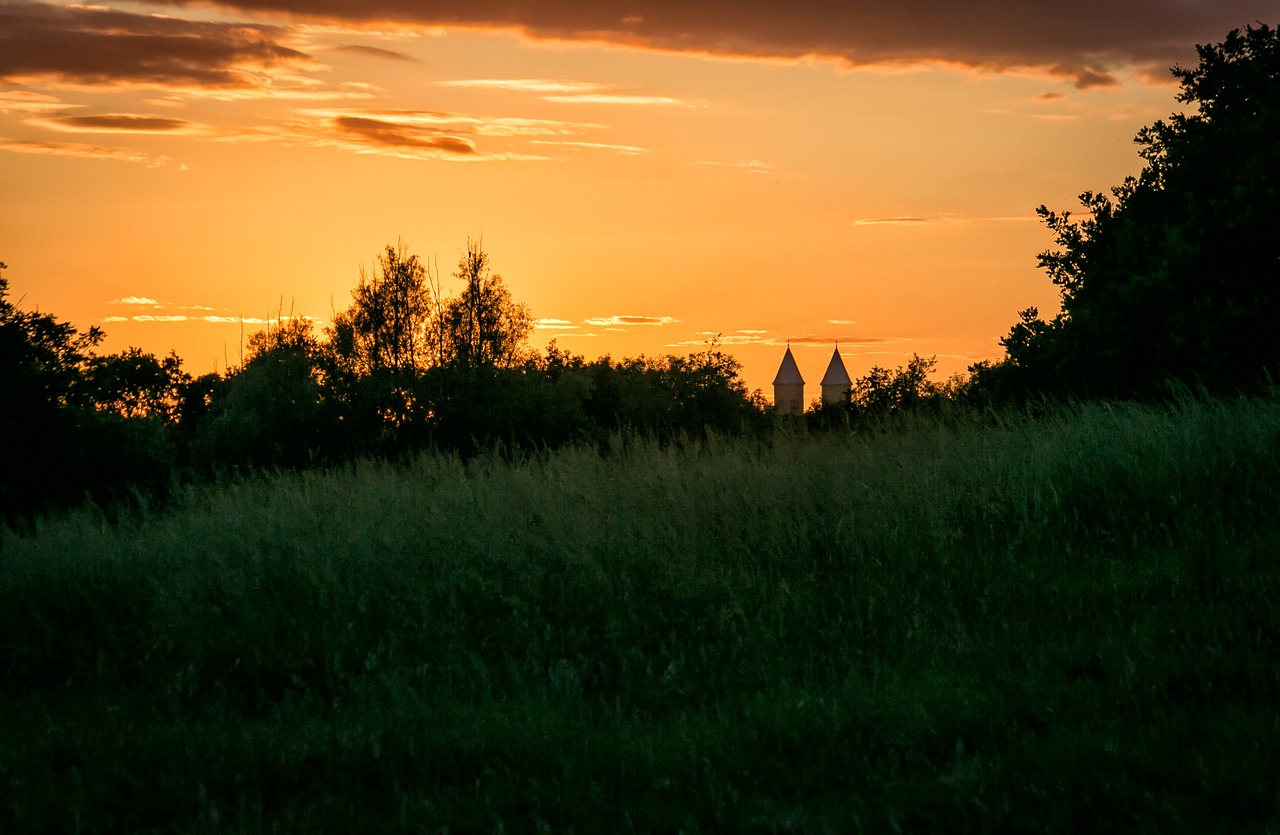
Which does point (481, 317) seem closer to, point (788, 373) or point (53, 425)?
point (53, 425)

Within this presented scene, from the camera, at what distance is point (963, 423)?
15.2 metres

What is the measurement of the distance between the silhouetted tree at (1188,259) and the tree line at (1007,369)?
0.12ft

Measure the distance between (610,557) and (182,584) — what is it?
4.84 meters

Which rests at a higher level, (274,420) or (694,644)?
(274,420)

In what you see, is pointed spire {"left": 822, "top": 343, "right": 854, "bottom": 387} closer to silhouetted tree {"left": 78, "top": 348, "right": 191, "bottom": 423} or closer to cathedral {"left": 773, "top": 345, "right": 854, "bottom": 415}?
cathedral {"left": 773, "top": 345, "right": 854, "bottom": 415}

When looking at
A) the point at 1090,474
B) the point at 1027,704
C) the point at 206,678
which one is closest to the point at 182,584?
the point at 206,678

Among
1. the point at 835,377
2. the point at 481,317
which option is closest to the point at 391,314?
the point at 481,317

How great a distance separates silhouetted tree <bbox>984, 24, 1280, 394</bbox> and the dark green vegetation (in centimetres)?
14

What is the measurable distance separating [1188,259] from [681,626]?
52.1 ft

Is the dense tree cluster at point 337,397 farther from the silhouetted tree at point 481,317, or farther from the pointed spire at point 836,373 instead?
the pointed spire at point 836,373

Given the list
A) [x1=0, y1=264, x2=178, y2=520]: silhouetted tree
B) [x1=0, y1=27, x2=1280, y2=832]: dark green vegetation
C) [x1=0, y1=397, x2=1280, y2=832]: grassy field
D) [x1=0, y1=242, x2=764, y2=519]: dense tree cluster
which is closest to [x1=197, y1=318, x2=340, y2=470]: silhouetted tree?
[x1=0, y1=242, x2=764, y2=519]: dense tree cluster

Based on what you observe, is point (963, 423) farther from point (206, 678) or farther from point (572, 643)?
point (206, 678)

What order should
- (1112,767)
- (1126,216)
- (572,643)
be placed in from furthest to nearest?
(1126,216) < (572,643) < (1112,767)

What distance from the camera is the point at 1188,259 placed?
67.3 feet
